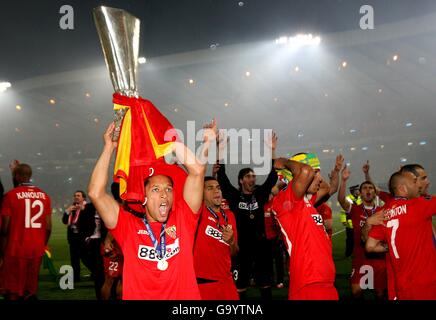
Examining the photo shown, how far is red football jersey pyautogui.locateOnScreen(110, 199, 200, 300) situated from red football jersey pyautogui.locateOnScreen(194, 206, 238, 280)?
211cm

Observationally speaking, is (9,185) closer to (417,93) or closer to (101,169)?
(417,93)

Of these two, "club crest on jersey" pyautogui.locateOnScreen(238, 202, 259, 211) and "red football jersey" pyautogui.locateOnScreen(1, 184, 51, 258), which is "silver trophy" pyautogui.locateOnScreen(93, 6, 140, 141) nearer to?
"red football jersey" pyautogui.locateOnScreen(1, 184, 51, 258)

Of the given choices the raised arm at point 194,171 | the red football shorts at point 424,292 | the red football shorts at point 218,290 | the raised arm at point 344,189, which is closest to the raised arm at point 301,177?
the raised arm at point 194,171

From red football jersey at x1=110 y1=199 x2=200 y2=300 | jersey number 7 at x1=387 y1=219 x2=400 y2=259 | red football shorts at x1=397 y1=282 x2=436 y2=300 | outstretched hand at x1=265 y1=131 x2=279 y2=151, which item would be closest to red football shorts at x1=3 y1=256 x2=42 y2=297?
outstretched hand at x1=265 y1=131 x2=279 y2=151

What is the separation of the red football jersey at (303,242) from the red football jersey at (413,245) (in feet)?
2.75

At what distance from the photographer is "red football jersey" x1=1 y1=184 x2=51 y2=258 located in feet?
24.9

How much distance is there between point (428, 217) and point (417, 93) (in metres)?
34.3

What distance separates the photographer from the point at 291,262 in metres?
4.59

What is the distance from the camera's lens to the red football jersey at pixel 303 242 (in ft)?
14.6

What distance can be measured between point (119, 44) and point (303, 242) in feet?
7.59

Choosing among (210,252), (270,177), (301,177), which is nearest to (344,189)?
(270,177)

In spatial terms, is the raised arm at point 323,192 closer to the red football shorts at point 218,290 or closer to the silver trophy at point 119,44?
the red football shorts at point 218,290

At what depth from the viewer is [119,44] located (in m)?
3.91

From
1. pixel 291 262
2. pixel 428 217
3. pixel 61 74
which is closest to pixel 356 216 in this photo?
pixel 428 217
